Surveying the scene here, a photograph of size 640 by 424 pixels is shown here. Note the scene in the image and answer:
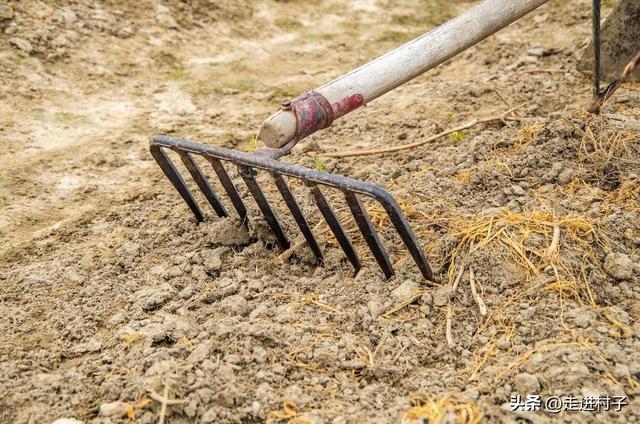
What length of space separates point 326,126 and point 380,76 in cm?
40

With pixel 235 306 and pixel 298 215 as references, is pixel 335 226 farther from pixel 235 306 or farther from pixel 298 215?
pixel 235 306

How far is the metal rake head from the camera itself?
Answer: 244 centimetres

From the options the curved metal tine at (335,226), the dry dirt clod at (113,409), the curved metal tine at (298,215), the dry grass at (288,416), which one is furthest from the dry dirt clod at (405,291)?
the dry dirt clod at (113,409)

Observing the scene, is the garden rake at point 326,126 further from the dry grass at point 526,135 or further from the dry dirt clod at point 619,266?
the dry dirt clod at point 619,266

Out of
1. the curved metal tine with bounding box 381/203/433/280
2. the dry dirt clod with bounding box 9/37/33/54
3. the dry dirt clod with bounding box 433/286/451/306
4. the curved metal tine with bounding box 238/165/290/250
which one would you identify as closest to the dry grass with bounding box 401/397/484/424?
the dry dirt clod with bounding box 433/286/451/306

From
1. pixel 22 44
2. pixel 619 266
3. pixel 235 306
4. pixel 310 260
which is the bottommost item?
pixel 619 266

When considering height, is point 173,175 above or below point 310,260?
above

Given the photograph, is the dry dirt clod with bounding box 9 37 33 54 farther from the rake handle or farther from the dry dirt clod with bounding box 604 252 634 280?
the dry dirt clod with bounding box 604 252 634 280

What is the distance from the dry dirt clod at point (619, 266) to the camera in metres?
2.52

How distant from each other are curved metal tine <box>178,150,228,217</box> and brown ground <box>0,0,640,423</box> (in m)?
0.13

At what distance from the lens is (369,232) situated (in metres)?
2.58

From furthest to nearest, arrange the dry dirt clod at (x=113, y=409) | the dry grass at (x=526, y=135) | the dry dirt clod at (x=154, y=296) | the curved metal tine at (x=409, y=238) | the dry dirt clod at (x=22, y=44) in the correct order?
the dry dirt clod at (x=22, y=44)
the dry grass at (x=526, y=135)
the dry dirt clod at (x=154, y=296)
the curved metal tine at (x=409, y=238)
the dry dirt clod at (x=113, y=409)

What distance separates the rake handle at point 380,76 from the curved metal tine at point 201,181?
0.45 metres

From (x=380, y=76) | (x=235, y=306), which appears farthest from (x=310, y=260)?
(x=380, y=76)
